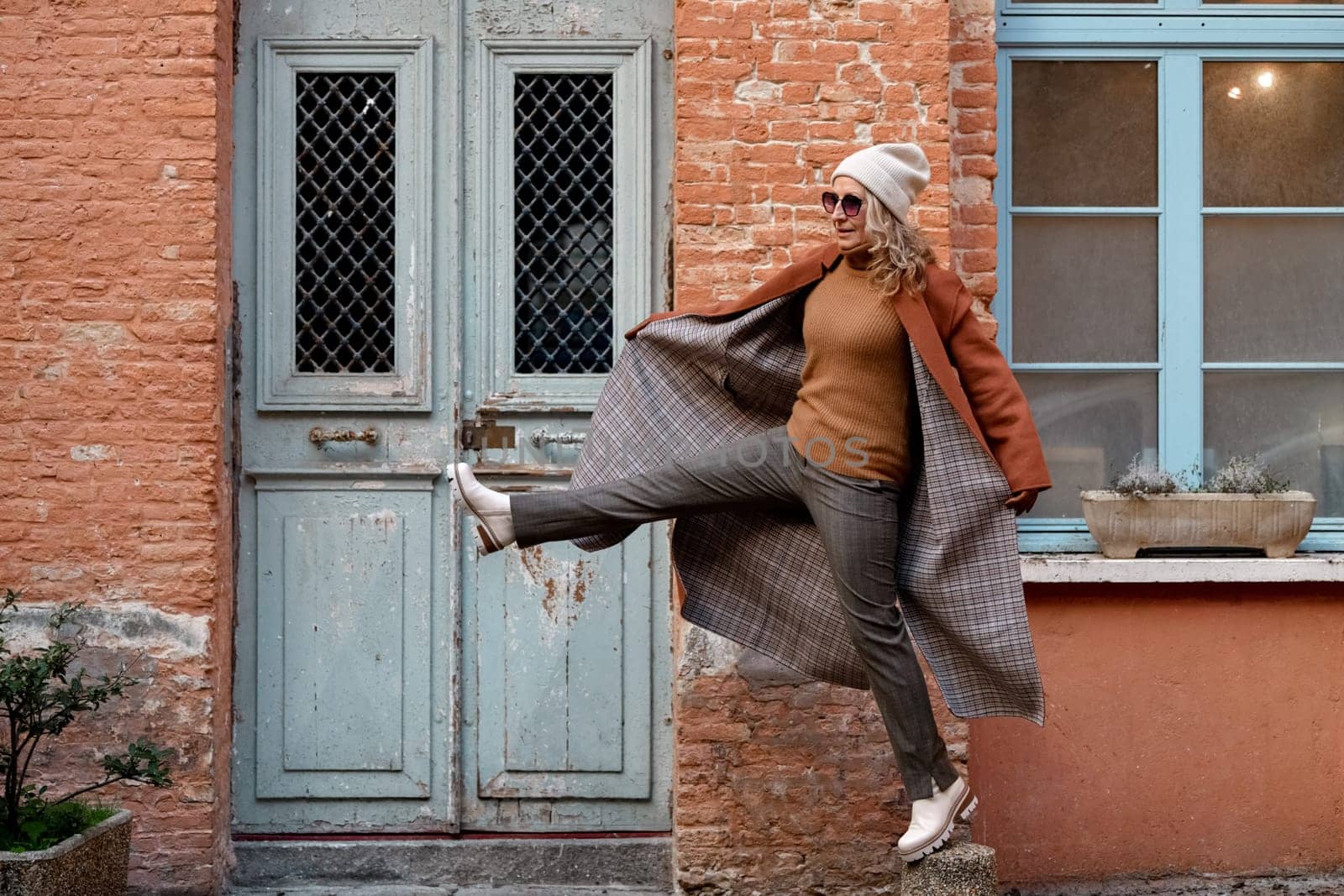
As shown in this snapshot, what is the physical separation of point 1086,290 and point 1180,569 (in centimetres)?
101

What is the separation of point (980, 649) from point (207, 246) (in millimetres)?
2583

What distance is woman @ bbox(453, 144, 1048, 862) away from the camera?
149 inches

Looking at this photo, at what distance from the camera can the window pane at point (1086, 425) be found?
16.5 ft

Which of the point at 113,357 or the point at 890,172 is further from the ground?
the point at 890,172

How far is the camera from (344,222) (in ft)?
16.0

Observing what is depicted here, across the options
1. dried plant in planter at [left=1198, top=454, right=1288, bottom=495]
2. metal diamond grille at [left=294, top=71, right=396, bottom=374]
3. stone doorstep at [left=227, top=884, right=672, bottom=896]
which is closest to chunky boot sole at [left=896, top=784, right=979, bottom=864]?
stone doorstep at [left=227, top=884, right=672, bottom=896]

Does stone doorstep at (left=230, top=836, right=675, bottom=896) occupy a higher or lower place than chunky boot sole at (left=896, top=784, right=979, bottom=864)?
lower

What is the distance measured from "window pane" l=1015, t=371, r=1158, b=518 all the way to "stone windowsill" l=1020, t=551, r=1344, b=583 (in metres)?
0.35

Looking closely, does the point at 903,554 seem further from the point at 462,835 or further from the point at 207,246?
the point at 207,246

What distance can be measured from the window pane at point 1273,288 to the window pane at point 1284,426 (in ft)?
0.30

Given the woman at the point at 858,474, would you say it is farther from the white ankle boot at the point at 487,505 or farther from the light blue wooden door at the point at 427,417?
the light blue wooden door at the point at 427,417

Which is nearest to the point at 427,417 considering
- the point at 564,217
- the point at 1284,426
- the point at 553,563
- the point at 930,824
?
the point at 553,563

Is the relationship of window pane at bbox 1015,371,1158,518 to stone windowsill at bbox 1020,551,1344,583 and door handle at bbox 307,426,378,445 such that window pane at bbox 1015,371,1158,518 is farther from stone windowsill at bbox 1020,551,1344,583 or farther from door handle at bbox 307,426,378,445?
door handle at bbox 307,426,378,445

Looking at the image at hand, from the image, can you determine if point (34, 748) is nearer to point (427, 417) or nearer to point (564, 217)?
point (427, 417)
